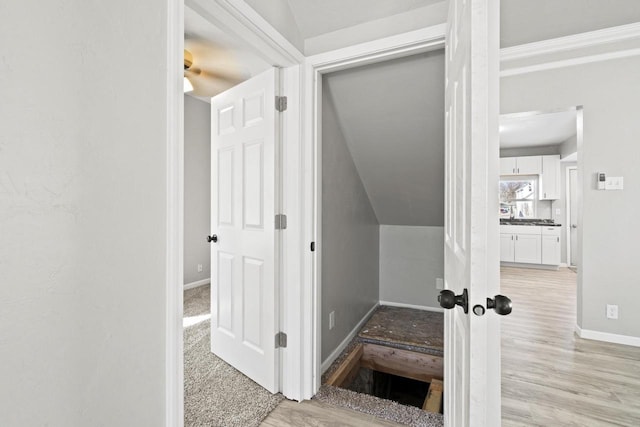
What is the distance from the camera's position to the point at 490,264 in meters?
0.78

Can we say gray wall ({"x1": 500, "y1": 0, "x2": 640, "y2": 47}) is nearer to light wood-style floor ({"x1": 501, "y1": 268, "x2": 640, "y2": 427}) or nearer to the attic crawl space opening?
the attic crawl space opening

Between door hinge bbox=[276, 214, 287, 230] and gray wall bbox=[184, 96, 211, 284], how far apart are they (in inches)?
111

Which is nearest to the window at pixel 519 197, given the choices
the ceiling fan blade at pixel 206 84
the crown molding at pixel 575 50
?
the crown molding at pixel 575 50

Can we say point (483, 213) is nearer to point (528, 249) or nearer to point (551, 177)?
point (528, 249)

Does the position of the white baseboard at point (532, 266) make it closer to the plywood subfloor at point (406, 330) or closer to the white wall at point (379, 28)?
the plywood subfloor at point (406, 330)

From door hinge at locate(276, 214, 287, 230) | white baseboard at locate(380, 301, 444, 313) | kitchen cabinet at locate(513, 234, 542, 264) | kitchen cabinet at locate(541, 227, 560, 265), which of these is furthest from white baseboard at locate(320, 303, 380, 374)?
kitchen cabinet at locate(541, 227, 560, 265)

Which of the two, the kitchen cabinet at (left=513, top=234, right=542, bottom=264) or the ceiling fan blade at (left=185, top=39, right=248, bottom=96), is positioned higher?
the ceiling fan blade at (left=185, top=39, right=248, bottom=96)

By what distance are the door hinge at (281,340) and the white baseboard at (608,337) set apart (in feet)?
8.90

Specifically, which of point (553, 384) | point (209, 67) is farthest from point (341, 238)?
point (209, 67)

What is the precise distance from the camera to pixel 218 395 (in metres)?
1.91

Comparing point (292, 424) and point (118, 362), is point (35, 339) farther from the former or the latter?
point (292, 424)

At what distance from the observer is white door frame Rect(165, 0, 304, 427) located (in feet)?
3.36

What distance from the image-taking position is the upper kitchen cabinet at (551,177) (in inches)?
257

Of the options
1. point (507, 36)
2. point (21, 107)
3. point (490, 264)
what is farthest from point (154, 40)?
point (507, 36)
